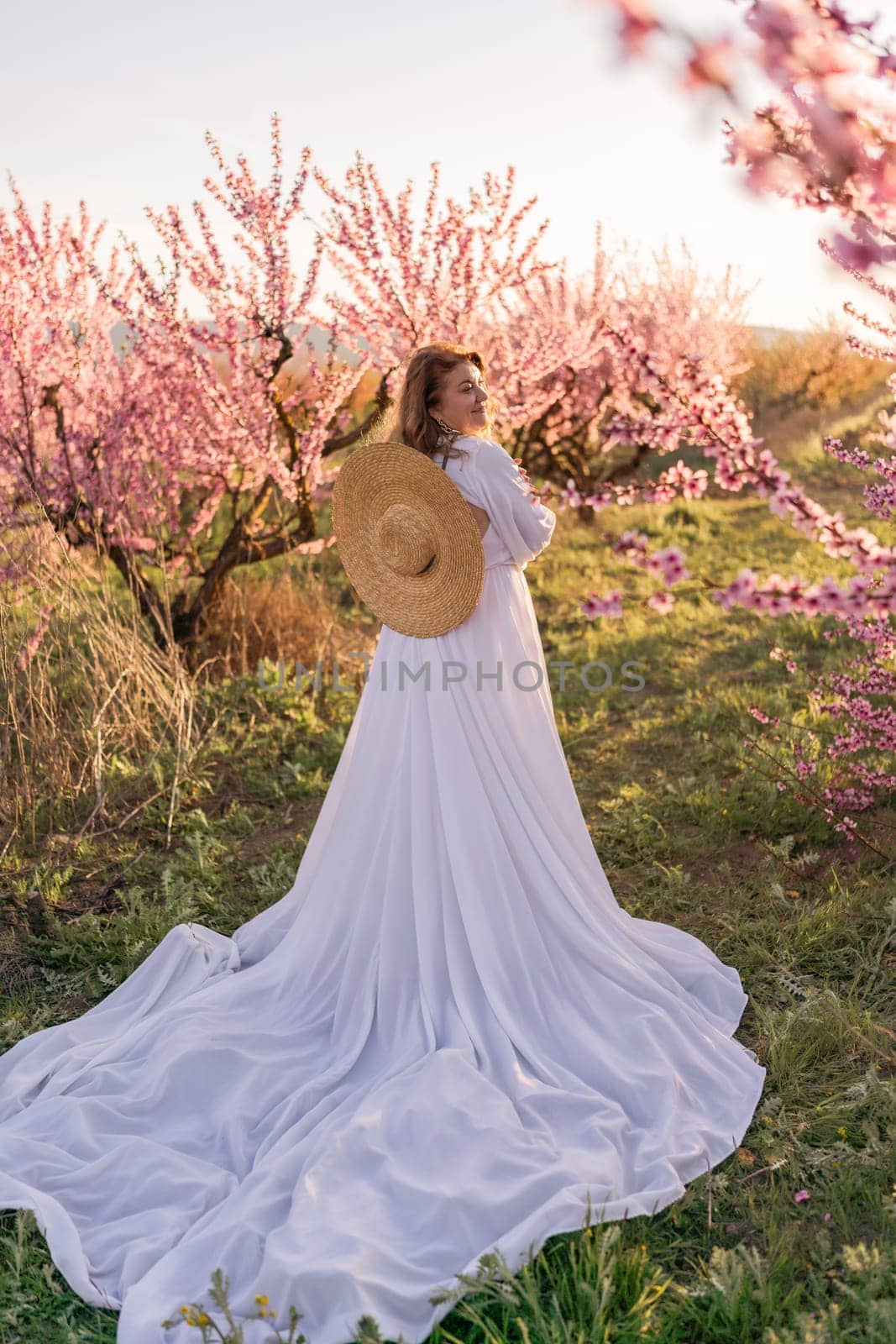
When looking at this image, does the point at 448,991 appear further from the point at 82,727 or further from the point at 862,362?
the point at 862,362

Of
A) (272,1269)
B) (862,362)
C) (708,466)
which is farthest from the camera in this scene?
(862,362)

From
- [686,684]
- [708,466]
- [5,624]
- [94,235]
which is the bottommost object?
[686,684]

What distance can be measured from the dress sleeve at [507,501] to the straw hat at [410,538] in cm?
9

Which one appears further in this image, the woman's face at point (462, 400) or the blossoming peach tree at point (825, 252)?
A: the woman's face at point (462, 400)

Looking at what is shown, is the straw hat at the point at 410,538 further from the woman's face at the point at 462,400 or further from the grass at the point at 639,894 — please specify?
the grass at the point at 639,894

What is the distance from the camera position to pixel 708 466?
48.4 ft

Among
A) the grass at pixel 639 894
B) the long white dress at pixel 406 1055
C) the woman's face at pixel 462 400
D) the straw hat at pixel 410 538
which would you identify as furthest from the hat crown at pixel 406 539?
the grass at pixel 639 894

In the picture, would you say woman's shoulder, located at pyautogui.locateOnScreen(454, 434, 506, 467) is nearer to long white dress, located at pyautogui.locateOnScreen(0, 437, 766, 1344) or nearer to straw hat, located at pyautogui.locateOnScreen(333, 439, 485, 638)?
long white dress, located at pyautogui.locateOnScreen(0, 437, 766, 1344)

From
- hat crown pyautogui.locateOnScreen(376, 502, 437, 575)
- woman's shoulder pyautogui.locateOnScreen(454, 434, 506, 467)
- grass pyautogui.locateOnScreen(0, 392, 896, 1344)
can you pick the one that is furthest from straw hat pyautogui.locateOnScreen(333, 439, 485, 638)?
grass pyautogui.locateOnScreen(0, 392, 896, 1344)

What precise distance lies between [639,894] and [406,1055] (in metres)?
1.52

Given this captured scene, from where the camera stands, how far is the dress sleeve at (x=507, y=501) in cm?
314

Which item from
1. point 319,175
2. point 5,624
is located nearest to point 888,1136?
point 5,624

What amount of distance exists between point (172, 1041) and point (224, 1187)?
1.89 ft

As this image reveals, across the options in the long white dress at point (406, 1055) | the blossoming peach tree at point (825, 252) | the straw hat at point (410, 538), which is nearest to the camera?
the blossoming peach tree at point (825, 252)
